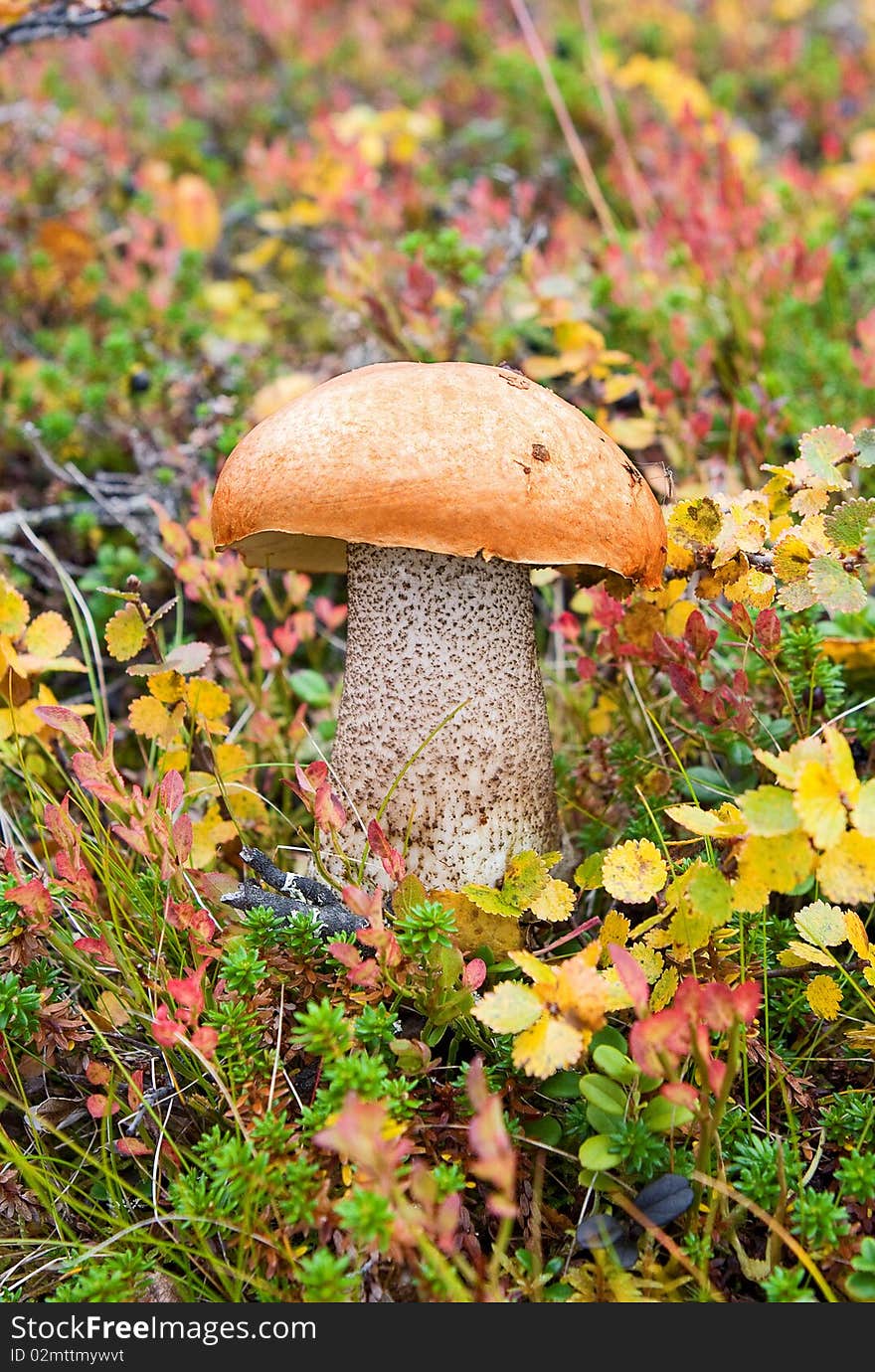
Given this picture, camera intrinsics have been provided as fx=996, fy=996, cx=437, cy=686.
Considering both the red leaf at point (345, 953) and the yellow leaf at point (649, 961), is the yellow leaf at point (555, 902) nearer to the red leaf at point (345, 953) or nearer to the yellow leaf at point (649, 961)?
the yellow leaf at point (649, 961)

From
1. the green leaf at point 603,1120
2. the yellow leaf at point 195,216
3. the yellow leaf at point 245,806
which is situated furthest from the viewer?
the yellow leaf at point 195,216

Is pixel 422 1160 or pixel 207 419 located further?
pixel 207 419

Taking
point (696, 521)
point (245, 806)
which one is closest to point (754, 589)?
point (696, 521)

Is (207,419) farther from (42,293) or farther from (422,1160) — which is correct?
(422,1160)

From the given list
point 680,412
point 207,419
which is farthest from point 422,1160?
point 680,412

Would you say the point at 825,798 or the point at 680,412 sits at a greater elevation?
the point at 680,412

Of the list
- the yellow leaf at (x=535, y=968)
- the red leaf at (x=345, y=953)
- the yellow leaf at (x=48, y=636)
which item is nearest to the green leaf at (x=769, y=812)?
the yellow leaf at (x=535, y=968)

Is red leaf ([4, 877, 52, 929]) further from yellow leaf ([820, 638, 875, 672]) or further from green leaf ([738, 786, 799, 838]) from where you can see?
yellow leaf ([820, 638, 875, 672])

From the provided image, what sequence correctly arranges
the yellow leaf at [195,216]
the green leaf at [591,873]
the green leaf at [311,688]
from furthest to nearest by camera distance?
the yellow leaf at [195,216] → the green leaf at [311,688] → the green leaf at [591,873]
